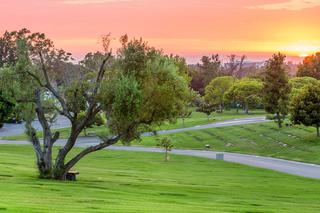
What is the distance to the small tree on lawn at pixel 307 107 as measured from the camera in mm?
63844

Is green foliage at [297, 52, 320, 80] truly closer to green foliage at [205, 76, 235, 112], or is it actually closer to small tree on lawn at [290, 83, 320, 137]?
green foliage at [205, 76, 235, 112]

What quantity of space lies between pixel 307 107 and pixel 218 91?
63.4 m

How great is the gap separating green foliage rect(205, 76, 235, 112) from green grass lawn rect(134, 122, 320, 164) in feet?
138

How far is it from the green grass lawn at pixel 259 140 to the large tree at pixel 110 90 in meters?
28.2

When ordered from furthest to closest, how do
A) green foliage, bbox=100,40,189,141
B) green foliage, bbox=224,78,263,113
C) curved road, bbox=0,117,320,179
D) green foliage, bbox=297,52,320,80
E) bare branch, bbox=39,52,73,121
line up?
green foliage, bbox=297,52,320,80, green foliage, bbox=224,78,263,113, curved road, bbox=0,117,320,179, bare branch, bbox=39,52,73,121, green foliage, bbox=100,40,189,141

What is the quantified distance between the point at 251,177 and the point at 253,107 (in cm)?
8194

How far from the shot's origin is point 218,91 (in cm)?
12731

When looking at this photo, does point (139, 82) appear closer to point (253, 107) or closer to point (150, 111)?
point (150, 111)

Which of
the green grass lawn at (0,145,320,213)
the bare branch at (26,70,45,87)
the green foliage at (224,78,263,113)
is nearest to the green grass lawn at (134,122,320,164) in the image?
the green grass lawn at (0,145,320,213)

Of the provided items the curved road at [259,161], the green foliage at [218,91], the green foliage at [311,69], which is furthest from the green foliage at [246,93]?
the curved road at [259,161]

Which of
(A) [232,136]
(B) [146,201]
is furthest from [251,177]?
(A) [232,136]

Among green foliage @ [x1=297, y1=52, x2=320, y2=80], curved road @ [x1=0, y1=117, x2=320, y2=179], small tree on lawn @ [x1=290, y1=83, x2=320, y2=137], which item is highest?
green foliage @ [x1=297, y1=52, x2=320, y2=80]

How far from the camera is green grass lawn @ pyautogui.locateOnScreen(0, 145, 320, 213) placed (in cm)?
2002

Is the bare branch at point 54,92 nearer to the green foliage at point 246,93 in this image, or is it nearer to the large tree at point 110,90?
the large tree at point 110,90
